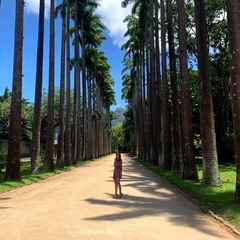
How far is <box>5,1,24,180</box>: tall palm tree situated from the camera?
55.5 feet

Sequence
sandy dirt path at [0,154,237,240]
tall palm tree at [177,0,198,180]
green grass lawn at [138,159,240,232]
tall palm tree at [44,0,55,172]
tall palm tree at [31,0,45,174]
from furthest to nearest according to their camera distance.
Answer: tall palm tree at [44,0,55,172], tall palm tree at [31,0,45,174], tall palm tree at [177,0,198,180], green grass lawn at [138,159,240,232], sandy dirt path at [0,154,237,240]

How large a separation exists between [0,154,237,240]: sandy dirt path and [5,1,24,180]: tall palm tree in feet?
14.7

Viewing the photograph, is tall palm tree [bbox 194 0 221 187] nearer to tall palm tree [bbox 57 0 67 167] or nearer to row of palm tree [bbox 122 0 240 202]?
row of palm tree [bbox 122 0 240 202]

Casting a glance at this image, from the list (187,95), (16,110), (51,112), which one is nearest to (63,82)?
(51,112)

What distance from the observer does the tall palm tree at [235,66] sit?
9591 mm

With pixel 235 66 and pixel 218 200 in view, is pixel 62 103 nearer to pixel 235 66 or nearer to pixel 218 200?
pixel 218 200

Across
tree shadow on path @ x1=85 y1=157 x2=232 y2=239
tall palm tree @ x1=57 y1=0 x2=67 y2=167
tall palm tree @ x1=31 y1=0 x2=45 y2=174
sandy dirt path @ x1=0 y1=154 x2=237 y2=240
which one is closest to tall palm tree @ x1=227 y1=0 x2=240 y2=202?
tree shadow on path @ x1=85 y1=157 x2=232 y2=239

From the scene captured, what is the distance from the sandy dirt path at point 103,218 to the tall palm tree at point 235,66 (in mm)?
2176

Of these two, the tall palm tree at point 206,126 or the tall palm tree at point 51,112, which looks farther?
the tall palm tree at point 51,112

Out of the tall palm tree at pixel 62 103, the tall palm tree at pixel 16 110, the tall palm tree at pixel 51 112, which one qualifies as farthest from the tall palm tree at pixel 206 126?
the tall palm tree at pixel 62 103

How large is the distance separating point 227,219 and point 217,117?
26949 mm

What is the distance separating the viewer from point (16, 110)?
17.4m

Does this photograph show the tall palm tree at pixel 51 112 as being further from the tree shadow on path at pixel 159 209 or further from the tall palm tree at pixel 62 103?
the tree shadow on path at pixel 159 209

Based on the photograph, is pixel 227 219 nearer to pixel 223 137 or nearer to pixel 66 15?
pixel 223 137
